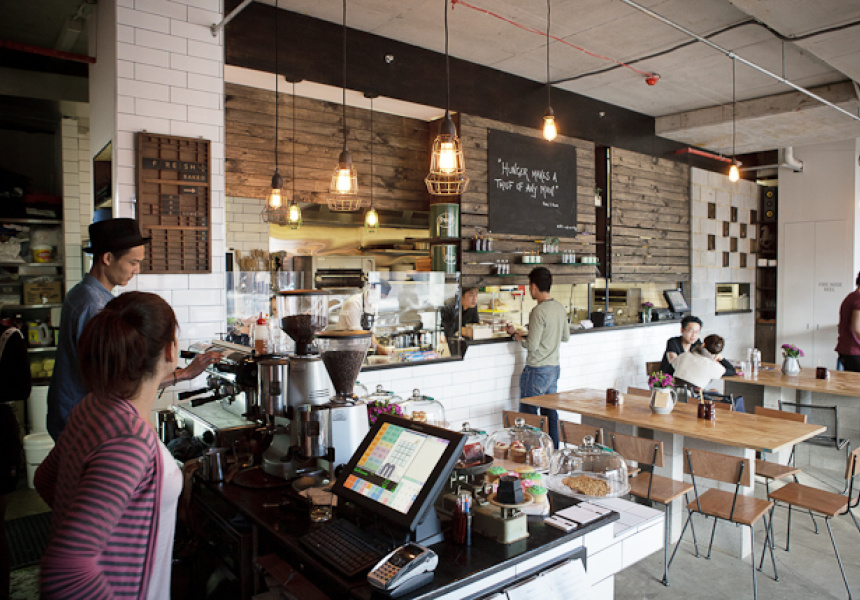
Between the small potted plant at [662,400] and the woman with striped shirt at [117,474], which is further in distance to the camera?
the small potted plant at [662,400]

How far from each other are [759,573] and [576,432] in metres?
1.47

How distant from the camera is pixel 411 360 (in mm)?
5648

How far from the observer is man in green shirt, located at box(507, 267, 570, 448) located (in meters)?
6.01

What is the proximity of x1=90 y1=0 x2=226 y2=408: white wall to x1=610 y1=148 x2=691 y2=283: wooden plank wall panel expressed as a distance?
563 centimetres

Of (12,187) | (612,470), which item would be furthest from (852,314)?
(12,187)

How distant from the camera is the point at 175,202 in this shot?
14.1 feet

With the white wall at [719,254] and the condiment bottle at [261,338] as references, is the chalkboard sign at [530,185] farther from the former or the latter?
the condiment bottle at [261,338]

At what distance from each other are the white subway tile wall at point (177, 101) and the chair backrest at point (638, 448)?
2988mm

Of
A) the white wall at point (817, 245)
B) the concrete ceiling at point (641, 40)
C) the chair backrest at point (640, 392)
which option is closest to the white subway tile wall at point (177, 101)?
the concrete ceiling at point (641, 40)

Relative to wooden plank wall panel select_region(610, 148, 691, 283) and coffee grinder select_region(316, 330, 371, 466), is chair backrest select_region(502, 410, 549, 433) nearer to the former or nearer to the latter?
coffee grinder select_region(316, 330, 371, 466)

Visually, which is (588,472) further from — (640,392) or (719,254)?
(719,254)

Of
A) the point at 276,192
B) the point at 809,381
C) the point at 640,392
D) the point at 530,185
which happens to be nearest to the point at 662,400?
the point at 640,392

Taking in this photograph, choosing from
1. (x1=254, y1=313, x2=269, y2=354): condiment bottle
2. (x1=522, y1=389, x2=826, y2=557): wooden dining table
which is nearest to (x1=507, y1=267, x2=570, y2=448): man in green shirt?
(x1=522, y1=389, x2=826, y2=557): wooden dining table

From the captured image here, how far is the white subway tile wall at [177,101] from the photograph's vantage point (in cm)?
409
